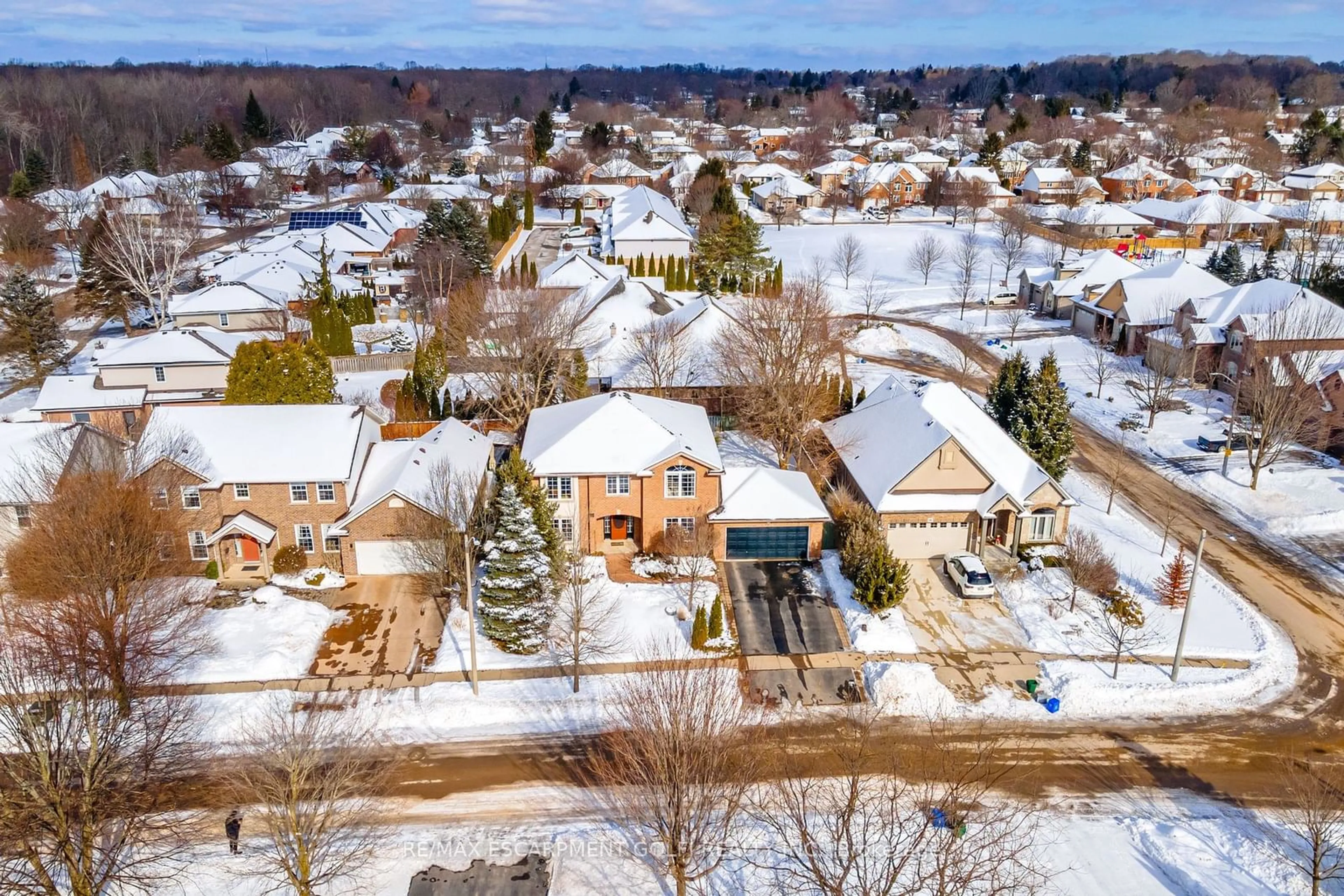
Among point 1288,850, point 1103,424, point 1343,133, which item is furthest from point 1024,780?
point 1343,133

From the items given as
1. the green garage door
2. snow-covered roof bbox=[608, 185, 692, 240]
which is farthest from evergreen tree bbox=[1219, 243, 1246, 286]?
the green garage door

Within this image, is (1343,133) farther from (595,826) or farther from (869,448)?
(595,826)

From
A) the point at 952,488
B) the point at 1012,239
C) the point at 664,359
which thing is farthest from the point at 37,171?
the point at 952,488

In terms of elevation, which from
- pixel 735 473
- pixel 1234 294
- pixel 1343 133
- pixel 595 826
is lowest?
pixel 595 826

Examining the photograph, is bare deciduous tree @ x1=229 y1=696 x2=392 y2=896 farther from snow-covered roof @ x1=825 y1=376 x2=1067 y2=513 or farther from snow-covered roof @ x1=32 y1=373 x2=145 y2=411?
snow-covered roof @ x1=32 y1=373 x2=145 y2=411

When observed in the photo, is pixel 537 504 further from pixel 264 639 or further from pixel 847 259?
pixel 847 259

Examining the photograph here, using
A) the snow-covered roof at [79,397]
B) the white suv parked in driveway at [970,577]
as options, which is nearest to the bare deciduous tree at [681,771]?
the white suv parked in driveway at [970,577]
